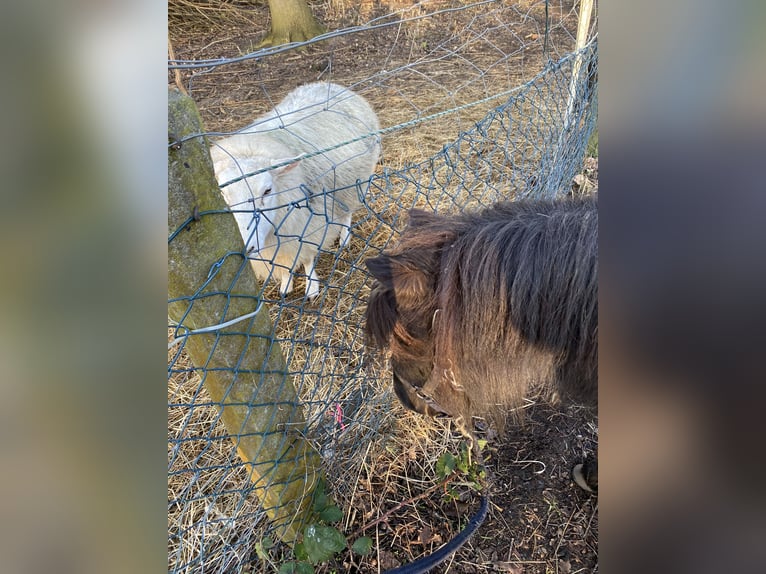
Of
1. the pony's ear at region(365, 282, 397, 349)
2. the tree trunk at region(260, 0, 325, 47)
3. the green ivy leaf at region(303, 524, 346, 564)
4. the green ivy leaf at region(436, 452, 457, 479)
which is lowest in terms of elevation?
the green ivy leaf at region(436, 452, 457, 479)

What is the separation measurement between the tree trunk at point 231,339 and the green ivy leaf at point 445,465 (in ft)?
2.00

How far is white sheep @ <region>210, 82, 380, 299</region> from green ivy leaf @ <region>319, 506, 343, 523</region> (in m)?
1.08

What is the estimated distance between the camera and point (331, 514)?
6.54 ft

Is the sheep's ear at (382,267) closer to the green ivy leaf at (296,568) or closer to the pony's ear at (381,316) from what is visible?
the pony's ear at (381,316)

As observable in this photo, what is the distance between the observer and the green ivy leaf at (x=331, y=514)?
6.51 ft

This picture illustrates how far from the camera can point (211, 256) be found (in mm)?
1285

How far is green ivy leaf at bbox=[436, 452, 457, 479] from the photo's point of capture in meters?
2.28

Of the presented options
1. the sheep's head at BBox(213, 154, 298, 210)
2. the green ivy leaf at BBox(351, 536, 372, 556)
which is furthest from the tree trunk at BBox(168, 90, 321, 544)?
the sheep's head at BBox(213, 154, 298, 210)

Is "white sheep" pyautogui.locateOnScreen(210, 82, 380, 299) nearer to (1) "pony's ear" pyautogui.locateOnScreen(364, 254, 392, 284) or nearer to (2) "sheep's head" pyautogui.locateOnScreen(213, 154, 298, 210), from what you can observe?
(2) "sheep's head" pyautogui.locateOnScreen(213, 154, 298, 210)

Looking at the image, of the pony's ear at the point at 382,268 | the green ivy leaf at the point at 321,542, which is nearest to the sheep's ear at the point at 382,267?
the pony's ear at the point at 382,268
